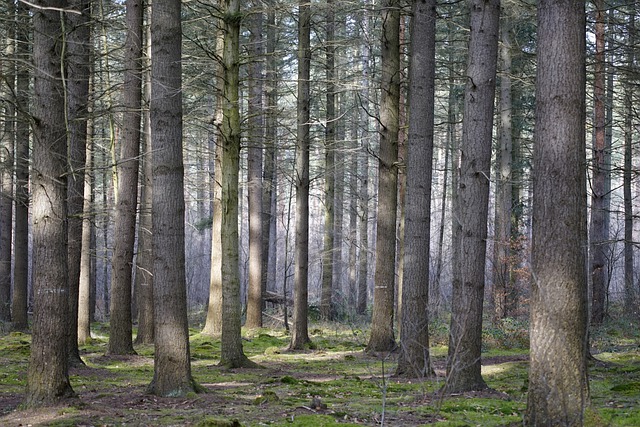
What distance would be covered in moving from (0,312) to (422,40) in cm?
1467

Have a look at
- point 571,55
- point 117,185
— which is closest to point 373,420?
point 571,55

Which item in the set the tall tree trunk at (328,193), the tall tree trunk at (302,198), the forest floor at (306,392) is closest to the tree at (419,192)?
the forest floor at (306,392)

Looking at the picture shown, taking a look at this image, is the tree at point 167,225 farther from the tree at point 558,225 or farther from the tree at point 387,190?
the tree at point 387,190

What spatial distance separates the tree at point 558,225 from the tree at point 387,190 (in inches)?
294

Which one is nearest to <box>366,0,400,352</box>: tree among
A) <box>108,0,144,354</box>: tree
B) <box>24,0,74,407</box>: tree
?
<box>108,0,144,354</box>: tree

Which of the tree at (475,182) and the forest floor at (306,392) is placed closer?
the forest floor at (306,392)

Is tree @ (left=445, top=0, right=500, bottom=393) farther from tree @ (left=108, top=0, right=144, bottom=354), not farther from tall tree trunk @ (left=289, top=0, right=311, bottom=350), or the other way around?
tree @ (left=108, top=0, right=144, bottom=354)

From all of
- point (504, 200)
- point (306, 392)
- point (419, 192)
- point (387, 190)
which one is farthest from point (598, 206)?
point (306, 392)

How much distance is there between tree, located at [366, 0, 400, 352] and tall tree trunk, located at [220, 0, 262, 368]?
3158 millimetres

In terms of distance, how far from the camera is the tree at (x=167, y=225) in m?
8.37

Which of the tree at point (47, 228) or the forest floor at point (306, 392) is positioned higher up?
the tree at point (47, 228)

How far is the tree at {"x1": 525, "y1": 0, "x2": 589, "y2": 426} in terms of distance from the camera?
5.73 m

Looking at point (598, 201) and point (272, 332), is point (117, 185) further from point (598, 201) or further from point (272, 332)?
point (598, 201)

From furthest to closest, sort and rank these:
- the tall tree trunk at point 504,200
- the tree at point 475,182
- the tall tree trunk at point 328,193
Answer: the tall tree trunk at point 328,193
the tall tree trunk at point 504,200
the tree at point 475,182
